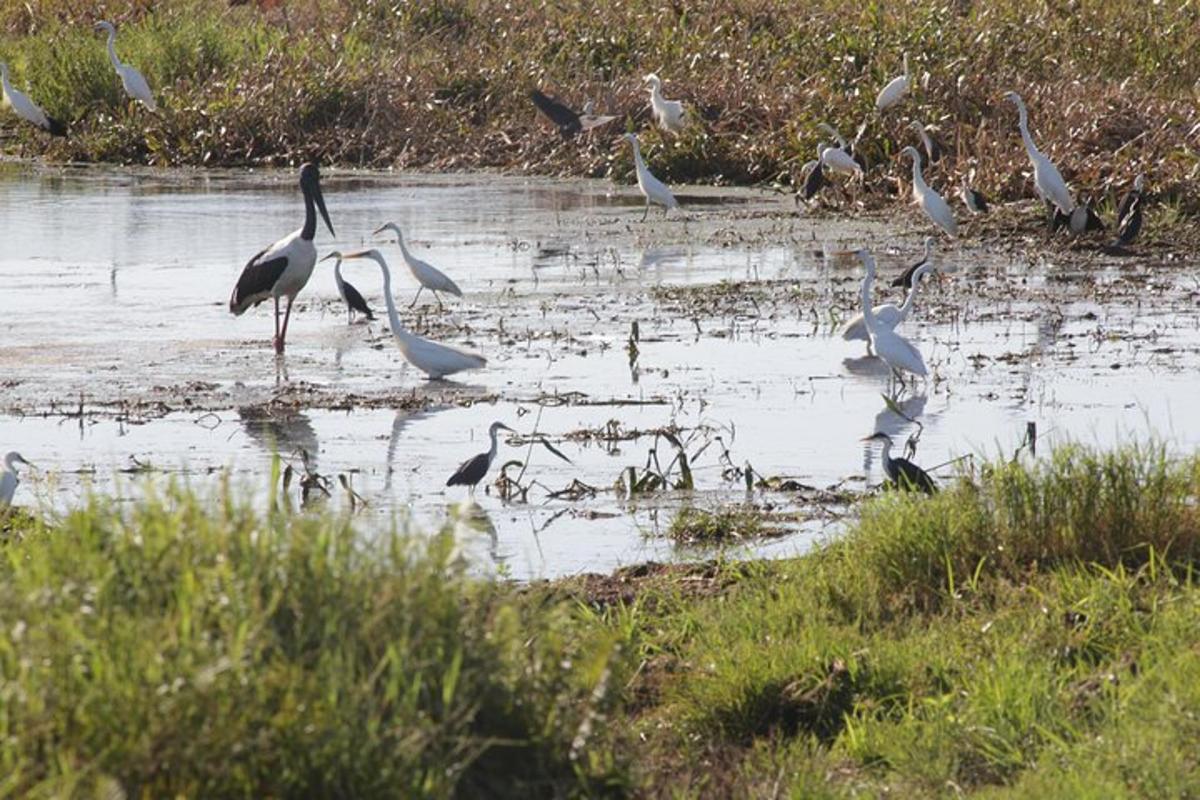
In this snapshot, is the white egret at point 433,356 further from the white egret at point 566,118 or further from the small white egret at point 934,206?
the white egret at point 566,118

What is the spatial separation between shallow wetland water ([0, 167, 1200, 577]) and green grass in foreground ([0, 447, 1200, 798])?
1.24 ft

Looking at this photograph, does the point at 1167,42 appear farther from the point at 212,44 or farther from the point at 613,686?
the point at 613,686

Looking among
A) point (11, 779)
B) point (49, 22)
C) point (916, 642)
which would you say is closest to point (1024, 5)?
point (49, 22)

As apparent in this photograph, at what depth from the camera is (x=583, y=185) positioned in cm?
2230

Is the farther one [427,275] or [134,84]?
[134,84]

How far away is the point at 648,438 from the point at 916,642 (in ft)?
12.4

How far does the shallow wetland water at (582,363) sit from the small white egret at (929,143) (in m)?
0.88

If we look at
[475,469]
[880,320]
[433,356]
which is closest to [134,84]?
[433,356]

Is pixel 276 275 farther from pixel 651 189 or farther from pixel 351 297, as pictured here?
pixel 651 189

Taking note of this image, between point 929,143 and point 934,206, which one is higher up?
point 929,143

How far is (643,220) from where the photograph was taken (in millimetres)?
18953

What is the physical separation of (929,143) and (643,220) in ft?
9.06

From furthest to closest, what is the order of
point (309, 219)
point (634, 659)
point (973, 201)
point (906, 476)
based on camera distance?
point (973, 201) < point (309, 219) < point (906, 476) < point (634, 659)

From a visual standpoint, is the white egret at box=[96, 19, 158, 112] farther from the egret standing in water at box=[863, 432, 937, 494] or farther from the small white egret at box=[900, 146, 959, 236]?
the egret standing in water at box=[863, 432, 937, 494]
